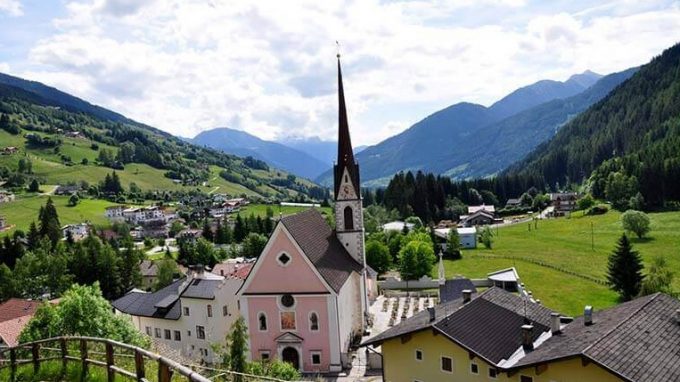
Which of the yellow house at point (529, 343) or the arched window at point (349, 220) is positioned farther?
the arched window at point (349, 220)

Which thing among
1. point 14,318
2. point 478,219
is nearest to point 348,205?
point 14,318

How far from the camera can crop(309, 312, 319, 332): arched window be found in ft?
124

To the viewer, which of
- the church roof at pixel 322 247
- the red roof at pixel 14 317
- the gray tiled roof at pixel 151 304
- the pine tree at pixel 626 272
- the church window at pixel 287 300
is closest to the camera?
the church window at pixel 287 300

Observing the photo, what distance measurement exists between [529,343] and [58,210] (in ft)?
513

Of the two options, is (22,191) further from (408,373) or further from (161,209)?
(408,373)

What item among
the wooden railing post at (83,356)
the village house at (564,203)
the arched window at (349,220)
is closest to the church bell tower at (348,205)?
the arched window at (349,220)

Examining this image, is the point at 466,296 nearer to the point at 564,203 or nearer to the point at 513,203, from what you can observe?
the point at 564,203

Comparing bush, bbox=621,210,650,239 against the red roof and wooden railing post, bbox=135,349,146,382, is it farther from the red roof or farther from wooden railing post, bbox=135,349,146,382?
wooden railing post, bbox=135,349,146,382

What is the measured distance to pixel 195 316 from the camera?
4397cm

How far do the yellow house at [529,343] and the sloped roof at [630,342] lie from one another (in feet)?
0.11

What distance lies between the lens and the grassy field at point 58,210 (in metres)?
146

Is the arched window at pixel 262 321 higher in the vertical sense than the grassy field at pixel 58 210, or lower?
lower

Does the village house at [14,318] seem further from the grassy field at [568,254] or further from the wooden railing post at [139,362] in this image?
the grassy field at [568,254]

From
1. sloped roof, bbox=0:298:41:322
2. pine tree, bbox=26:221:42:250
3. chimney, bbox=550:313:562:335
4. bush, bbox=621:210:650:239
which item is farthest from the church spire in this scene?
pine tree, bbox=26:221:42:250
